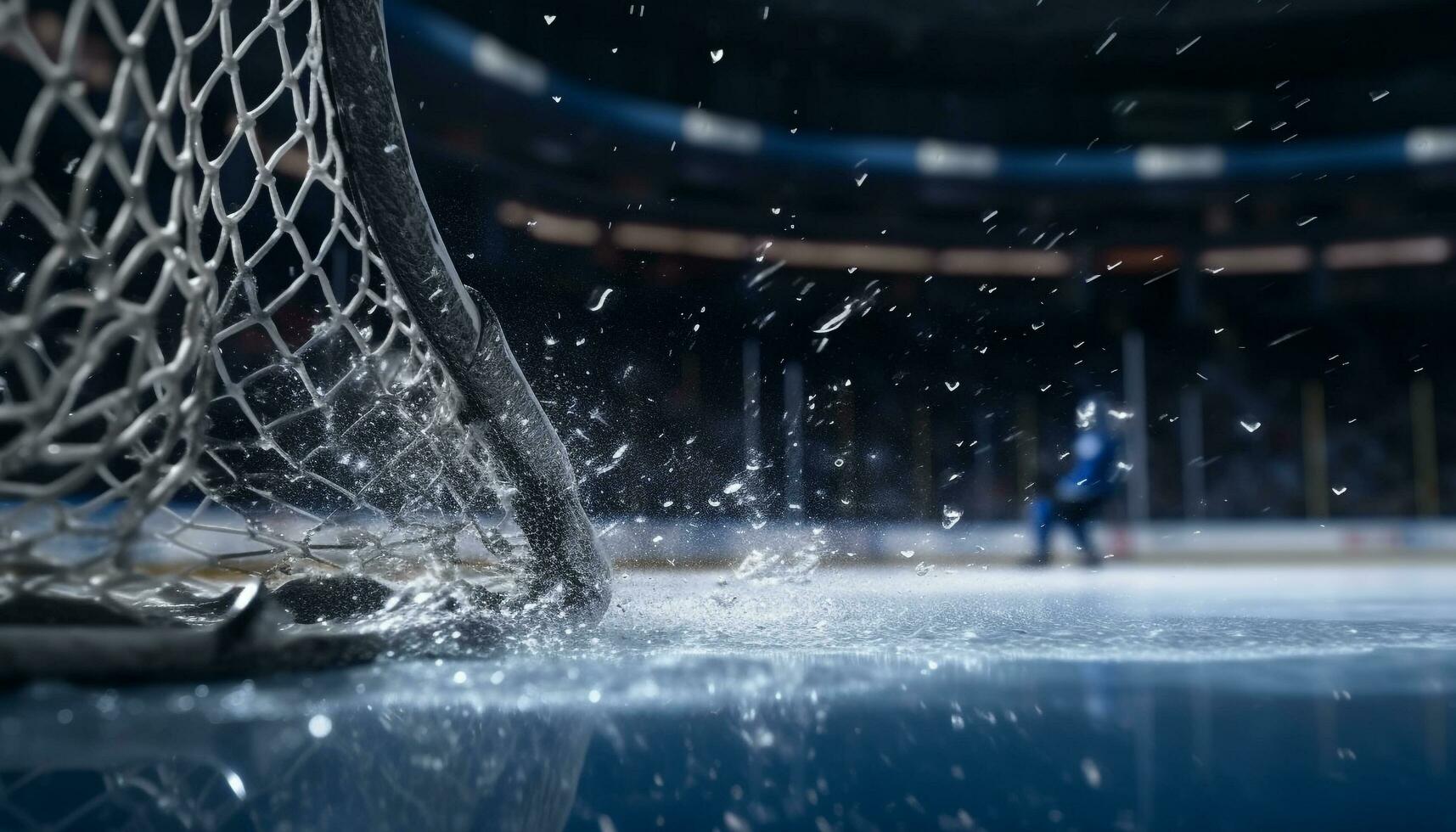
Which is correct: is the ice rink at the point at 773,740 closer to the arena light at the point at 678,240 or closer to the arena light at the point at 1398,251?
the arena light at the point at 678,240

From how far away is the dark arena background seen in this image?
4.10ft

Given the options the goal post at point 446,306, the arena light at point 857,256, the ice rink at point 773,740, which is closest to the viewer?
the ice rink at point 773,740

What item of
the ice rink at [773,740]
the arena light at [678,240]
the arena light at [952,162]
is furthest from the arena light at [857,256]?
the ice rink at [773,740]

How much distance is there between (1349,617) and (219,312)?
178 cm

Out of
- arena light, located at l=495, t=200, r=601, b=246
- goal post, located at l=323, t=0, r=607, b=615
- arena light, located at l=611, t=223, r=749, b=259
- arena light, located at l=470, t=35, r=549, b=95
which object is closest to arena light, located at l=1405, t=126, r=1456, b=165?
arena light, located at l=611, t=223, r=749, b=259

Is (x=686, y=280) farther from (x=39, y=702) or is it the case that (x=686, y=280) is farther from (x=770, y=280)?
(x=39, y=702)

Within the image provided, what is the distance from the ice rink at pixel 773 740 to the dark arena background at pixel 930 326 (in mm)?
20

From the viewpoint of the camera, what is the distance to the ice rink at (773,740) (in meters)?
0.51

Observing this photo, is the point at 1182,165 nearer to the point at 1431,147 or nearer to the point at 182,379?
the point at 1431,147

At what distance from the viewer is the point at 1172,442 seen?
7395 mm

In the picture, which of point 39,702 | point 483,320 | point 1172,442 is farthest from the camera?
point 1172,442

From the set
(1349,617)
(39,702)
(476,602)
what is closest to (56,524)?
(39,702)

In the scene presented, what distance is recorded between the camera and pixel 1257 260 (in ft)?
26.0

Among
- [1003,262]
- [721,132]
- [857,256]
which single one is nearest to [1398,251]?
[1003,262]
